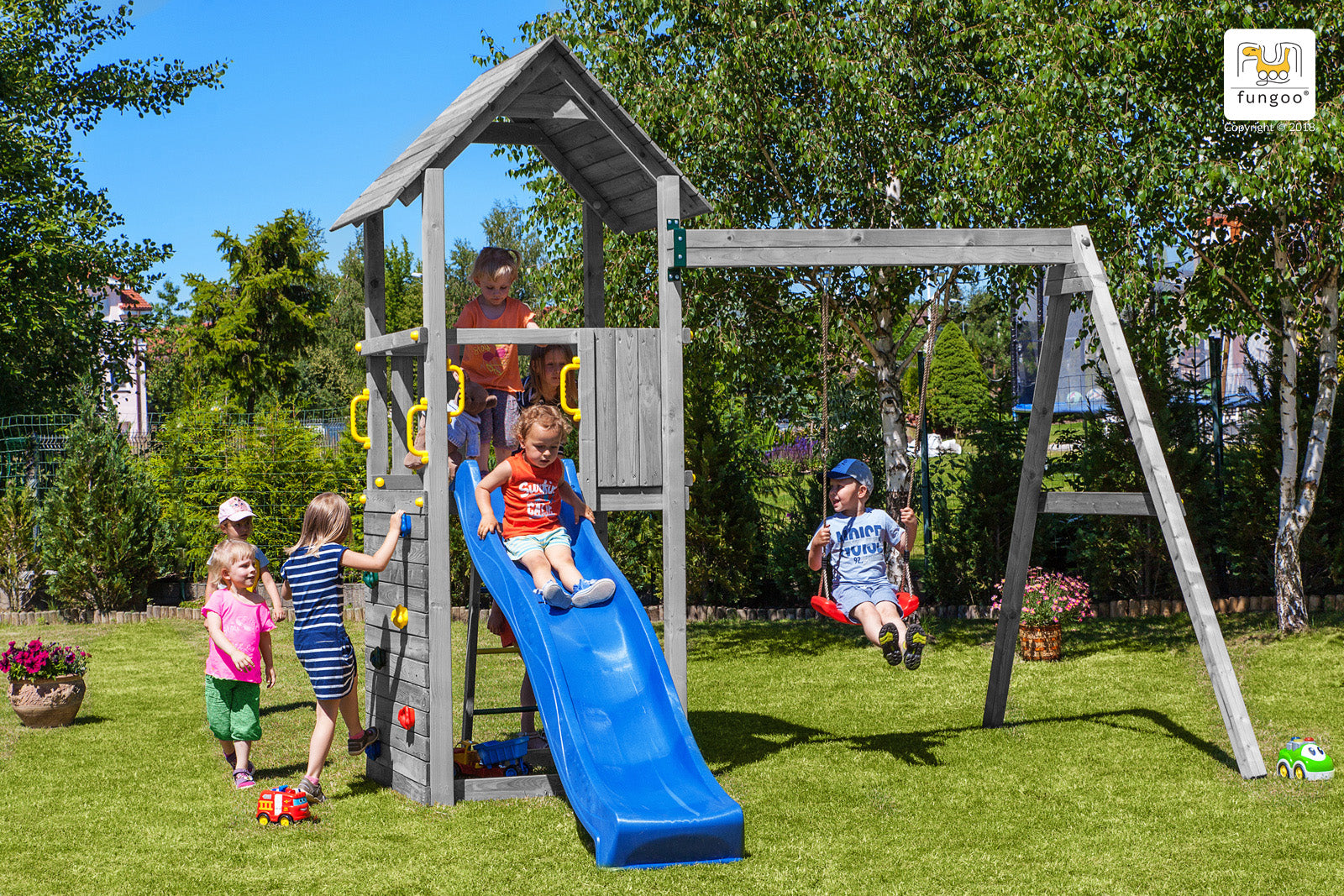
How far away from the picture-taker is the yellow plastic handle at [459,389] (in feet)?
21.4

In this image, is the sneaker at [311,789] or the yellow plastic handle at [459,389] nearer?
the sneaker at [311,789]

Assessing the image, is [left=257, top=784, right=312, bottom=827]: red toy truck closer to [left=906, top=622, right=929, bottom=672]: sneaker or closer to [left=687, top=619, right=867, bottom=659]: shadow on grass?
[left=906, top=622, right=929, bottom=672]: sneaker

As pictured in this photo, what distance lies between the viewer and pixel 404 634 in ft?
21.0

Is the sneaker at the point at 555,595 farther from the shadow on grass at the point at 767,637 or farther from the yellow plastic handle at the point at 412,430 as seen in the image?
the shadow on grass at the point at 767,637

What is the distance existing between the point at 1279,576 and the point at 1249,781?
4.83 meters

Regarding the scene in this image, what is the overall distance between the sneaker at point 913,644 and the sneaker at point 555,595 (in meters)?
1.81

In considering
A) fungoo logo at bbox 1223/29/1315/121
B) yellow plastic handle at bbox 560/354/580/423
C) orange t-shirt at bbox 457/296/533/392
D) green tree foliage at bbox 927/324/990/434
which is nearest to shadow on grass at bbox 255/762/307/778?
orange t-shirt at bbox 457/296/533/392

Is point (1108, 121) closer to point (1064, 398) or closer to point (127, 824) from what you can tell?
point (127, 824)

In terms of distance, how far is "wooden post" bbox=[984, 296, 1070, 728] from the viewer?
23.4ft

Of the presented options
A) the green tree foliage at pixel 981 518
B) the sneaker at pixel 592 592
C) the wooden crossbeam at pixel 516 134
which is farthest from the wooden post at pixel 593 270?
the green tree foliage at pixel 981 518

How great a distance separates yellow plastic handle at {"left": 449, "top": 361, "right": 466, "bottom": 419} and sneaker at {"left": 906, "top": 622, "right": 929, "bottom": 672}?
109 inches

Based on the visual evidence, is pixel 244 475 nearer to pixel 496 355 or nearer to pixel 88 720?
pixel 88 720

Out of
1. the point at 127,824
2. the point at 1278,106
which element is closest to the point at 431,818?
the point at 127,824

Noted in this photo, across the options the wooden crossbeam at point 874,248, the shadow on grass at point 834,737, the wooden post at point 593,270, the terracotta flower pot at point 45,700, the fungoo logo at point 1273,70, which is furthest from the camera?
the fungoo logo at point 1273,70
